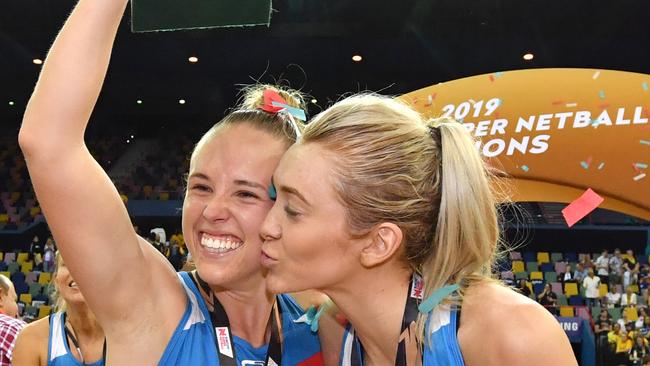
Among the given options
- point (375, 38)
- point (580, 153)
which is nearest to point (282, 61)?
point (375, 38)

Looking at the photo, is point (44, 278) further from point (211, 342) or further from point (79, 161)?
point (79, 161)

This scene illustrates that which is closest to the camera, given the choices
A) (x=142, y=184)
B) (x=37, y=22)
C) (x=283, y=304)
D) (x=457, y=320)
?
(x=457, y=320)

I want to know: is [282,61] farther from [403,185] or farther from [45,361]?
[403,185]

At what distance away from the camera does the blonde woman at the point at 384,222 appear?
1.47 metres

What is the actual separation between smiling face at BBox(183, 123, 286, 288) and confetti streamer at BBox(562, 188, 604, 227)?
1.00 metres

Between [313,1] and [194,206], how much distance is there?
8.84 metres

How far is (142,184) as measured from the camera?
58.1ft

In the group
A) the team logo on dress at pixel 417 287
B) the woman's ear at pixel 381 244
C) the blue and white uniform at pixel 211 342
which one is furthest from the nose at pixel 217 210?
the team logo on dress at pixel 417 287

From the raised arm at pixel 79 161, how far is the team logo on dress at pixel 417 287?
Result: 1.95 ft

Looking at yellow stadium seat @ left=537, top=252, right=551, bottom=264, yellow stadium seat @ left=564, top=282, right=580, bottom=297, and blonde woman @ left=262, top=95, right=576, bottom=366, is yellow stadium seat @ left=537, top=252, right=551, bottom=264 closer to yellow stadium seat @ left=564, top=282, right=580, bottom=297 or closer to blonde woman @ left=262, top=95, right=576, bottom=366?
yellow stadium seat @ left=564, top=282, right=580, bottom=297

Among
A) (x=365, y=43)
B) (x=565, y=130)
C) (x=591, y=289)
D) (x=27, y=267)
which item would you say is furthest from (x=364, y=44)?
(x=565, y=130)

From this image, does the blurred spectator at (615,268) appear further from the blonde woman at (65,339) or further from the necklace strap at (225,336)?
the necklace strap at (225,336)

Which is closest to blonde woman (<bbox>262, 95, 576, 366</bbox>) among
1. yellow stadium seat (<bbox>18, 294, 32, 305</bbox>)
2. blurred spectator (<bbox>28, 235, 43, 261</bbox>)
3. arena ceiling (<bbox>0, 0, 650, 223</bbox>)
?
arena ceiling (<bbox>0, 0, 650, 223</bbox>)

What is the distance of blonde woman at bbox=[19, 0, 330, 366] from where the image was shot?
1147 millimetres
